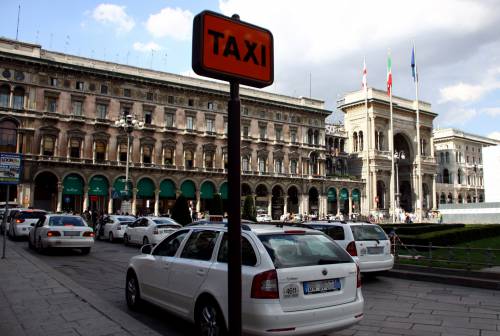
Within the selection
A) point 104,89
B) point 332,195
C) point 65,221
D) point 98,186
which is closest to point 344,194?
point 332,195

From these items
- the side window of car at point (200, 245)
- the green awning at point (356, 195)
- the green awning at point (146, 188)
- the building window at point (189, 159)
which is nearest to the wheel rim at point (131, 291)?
the side window of car at point (200, 245)

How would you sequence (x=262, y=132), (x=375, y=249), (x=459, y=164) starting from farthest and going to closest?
(x=459, y=164), (x=262, y=132), (x=375, y=249)

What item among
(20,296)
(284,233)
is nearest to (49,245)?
(20,296)

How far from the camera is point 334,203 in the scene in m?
68.2

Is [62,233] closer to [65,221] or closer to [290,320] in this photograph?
[65,221]

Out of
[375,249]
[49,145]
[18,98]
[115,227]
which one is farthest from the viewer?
[49,145]

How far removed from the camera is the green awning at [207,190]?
54.5m

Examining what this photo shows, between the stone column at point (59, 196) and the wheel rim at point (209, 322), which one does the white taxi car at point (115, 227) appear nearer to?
the wheel rim at point (209, 322)

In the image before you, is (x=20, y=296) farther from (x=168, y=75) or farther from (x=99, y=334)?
(x=168, y=75)

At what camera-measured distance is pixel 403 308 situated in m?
7.91

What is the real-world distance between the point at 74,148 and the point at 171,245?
4373 centimetres

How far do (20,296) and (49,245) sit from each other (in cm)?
826

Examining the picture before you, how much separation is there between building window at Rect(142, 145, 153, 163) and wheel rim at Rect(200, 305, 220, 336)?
154ft

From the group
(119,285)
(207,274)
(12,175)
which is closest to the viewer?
(207,274)
